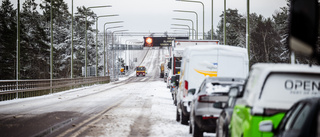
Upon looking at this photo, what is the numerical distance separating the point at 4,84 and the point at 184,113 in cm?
1626

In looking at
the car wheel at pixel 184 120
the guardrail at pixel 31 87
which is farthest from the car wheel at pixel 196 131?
the guardrail at pixel 31 87

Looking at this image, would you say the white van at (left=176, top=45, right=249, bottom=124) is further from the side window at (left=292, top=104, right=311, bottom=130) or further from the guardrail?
the guardrail

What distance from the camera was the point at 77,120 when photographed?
15008 millimetres

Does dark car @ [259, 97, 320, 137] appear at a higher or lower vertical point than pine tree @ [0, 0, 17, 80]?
lower

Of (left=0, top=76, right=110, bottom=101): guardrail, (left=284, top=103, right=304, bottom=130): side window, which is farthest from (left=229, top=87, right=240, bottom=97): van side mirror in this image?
(left=0, top=76, right=110, bottom=101): guardrail

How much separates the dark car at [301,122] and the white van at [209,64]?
8.66 m

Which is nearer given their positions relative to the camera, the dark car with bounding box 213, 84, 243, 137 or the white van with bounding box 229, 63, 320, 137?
the white van with bounding box 229, 63, 320, 137

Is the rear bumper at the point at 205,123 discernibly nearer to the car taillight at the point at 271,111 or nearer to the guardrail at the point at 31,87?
the car taillight at the point at 271,111

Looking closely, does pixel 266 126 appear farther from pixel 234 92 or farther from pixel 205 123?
pixel 205 123

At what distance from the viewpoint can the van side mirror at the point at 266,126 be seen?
5.50 metres

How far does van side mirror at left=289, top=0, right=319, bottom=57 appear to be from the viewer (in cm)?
699

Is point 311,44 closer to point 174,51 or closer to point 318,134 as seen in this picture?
point 318,134

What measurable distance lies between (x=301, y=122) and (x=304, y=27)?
114 inches

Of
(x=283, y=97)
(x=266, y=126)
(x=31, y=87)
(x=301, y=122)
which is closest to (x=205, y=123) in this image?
(x=283, y=97)
